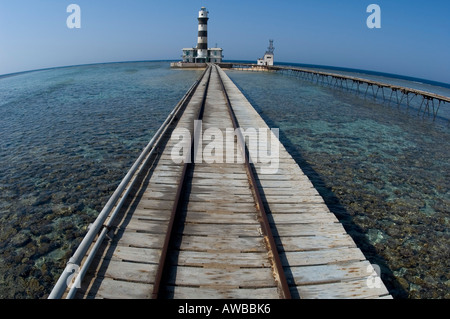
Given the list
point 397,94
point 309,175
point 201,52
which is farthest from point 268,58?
point 309,175

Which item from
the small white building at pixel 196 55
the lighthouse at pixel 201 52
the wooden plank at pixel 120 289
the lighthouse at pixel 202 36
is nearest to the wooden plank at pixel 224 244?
the wooden plank at pixel 120 289

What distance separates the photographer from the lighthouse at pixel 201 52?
80019 mm

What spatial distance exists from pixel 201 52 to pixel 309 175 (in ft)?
279

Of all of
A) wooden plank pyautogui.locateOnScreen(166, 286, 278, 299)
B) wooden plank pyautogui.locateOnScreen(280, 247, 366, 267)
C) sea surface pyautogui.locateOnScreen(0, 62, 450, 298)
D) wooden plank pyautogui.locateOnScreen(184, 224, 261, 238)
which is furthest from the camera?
sea surface pyautogui.locateOnScreen(0, 62, 450, 298)

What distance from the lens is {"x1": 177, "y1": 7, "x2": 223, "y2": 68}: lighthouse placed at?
80.0 m

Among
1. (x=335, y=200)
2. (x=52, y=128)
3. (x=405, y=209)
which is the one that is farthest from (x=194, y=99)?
(x=405, y=209)

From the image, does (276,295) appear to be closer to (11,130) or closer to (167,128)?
(167,128)

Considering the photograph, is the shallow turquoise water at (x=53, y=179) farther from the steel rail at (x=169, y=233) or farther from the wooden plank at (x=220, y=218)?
the wooden plank at (x=220, y=218)

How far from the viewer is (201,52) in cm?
8669

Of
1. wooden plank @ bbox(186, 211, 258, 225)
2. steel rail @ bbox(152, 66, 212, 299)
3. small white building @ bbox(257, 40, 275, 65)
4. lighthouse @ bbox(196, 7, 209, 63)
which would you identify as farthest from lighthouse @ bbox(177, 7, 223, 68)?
wooden plank @ bbox(186, 211, 258, 225)

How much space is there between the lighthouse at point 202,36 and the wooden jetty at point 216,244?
276ft

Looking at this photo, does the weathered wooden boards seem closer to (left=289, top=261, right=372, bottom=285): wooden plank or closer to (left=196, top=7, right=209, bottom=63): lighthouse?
(left=289, top=261, right=372, bottom=285): wooden plank

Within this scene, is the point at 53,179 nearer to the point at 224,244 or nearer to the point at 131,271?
the point at 131,271

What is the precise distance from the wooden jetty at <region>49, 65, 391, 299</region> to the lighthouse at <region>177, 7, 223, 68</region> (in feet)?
272
